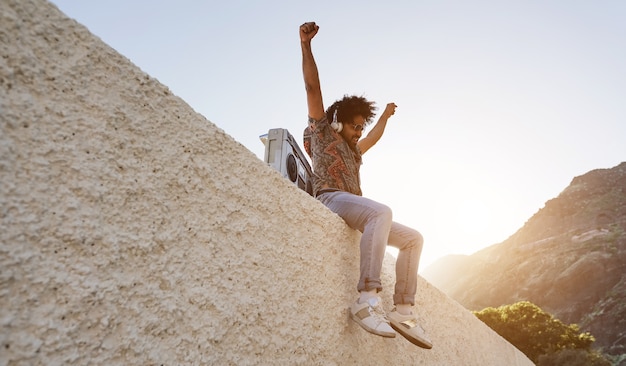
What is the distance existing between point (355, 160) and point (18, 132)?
6.58ft

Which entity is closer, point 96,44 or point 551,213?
point 96,44

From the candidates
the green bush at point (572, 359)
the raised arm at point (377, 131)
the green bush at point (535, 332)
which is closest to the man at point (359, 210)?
the raised arm at point (377, 131)

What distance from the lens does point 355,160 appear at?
2.46 metres

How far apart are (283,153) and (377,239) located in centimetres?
196

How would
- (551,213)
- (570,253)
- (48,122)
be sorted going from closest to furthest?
(48,122)
(570,253)
(551,213)

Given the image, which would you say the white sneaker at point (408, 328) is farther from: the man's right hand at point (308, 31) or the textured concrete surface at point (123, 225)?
the man's right hand at point (308, 31)

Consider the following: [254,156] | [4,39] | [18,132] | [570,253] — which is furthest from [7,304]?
[570,253]

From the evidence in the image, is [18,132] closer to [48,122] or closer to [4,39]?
[48,122]

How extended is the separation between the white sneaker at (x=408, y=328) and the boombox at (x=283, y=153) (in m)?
1.78

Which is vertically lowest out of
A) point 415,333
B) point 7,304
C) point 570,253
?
point 415,333

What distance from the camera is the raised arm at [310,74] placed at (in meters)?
2.05

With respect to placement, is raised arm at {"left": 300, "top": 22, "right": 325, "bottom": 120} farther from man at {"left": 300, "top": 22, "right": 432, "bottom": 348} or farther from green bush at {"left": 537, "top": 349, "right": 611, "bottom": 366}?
green bush at {"left": 537, "top": 349, "right": 611, "bottom": 366}

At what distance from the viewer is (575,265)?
1425 inches

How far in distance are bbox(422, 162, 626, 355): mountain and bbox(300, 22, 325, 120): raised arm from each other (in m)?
31.2
